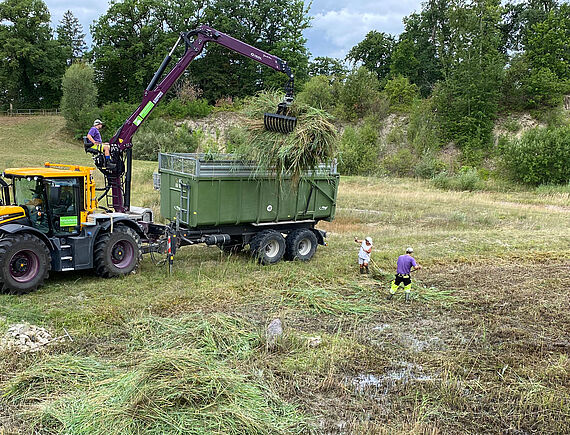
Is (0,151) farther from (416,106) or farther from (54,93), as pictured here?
(416,106)

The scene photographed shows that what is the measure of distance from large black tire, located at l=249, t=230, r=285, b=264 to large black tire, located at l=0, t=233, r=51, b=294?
4859 mm

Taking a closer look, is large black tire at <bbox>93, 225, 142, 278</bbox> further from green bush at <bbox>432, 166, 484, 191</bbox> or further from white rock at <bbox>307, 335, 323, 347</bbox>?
green bush at <bbox>432, 166, 484, 191</bbox>

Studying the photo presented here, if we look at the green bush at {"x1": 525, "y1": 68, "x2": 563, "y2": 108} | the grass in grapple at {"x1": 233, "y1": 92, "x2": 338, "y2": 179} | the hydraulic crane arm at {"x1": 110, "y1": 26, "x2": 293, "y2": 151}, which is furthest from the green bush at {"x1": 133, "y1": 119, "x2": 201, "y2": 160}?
the green bush at {"x1": 525, "y1": 68, "x2": 563, "y2": 108}

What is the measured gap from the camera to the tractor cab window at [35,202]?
9.88 m

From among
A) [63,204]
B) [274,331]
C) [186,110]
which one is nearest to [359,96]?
[186,110]

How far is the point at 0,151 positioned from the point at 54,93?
20279 millimetres

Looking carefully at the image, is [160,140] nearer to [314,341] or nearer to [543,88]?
[543,88]

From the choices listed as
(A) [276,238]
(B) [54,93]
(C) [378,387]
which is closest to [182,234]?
(A) [276,238]

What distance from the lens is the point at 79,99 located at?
158 feet

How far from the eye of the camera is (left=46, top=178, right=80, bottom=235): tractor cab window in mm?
9883

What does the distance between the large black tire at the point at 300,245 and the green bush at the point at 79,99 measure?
39564 millimetres

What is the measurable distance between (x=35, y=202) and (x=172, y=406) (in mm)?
6108

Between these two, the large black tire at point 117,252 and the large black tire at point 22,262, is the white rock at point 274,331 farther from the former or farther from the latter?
the large black tire at point 22,262

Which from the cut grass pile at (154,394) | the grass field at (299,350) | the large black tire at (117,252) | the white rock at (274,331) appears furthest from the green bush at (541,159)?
the cut grass pile at (154,394)
